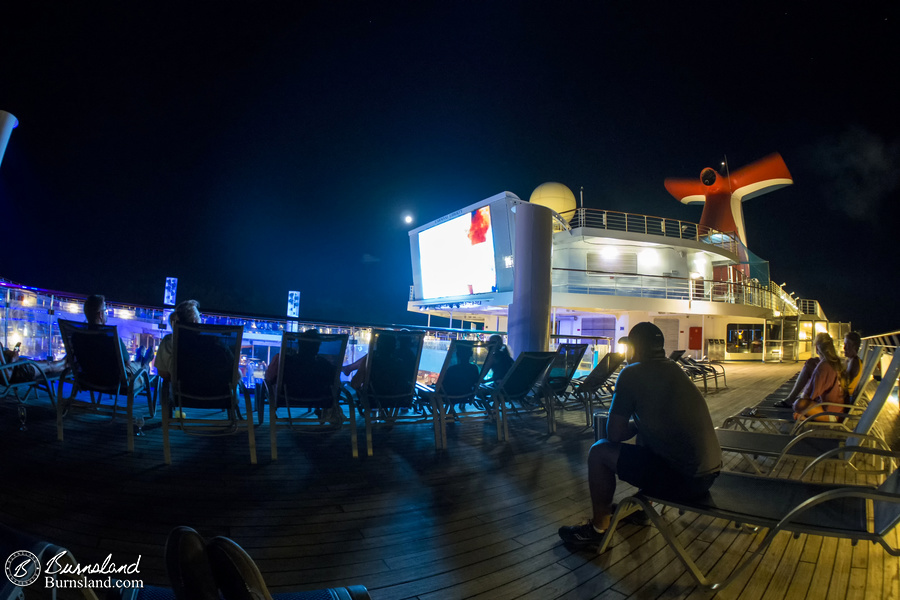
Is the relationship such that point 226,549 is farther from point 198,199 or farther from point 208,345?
point 198,199

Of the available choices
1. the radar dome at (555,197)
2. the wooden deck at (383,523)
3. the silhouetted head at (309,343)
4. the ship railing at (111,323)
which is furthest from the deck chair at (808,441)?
the radar dome at (555,197)

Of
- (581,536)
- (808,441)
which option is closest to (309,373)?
(581,536)

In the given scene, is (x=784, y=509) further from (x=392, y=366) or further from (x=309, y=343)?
(x=309, y=343)

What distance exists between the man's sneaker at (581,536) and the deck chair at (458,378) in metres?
1.84

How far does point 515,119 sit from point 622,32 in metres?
9.89

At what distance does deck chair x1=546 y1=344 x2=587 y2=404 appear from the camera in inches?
196

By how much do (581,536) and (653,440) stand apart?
0.67 metres

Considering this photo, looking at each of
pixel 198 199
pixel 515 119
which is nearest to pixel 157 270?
pixel 198 199

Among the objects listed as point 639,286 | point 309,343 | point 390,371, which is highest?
point 639,286

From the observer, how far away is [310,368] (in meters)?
3.35

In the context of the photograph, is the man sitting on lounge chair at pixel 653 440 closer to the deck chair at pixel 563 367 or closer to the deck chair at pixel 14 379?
the deck chair at pixel 563 367

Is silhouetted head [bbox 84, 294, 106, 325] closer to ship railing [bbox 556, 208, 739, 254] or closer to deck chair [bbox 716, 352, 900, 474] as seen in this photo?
deck chair [bbox 716, 352, 900, 474]

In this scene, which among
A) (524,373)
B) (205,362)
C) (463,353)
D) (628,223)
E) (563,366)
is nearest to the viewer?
(205,362)
